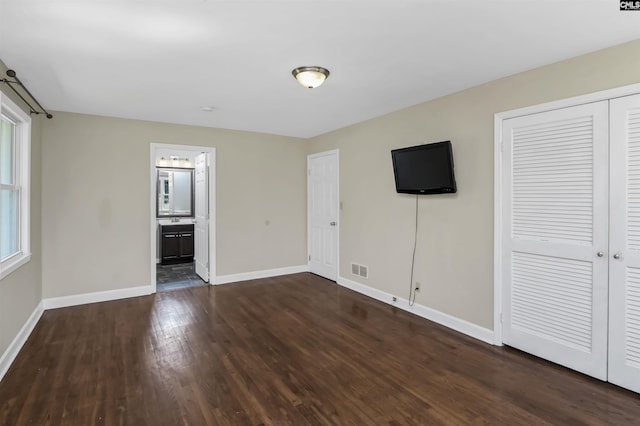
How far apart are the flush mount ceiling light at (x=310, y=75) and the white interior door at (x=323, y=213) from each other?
2.45 metres

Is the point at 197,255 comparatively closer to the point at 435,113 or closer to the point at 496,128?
the point at 435,113

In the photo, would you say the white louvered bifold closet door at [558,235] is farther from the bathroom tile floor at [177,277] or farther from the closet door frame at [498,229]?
the bathroom tile floor at [177,277]

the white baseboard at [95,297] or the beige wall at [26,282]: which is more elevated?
the beige wall at [26,282]

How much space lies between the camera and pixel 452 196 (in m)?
3.52

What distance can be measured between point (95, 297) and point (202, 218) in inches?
75.0

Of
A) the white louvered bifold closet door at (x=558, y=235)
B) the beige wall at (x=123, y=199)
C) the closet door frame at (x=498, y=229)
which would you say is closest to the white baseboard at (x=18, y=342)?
the beige wall at (x=123, y=199)

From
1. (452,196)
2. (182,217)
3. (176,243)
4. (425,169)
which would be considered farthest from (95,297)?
(452,196)

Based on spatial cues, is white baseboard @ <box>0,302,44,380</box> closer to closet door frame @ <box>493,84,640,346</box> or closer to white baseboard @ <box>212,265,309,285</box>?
white baseboard @ <box>212,265,309,285</box>

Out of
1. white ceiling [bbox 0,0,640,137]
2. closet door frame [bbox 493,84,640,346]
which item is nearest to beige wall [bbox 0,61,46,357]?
white ceiling [bbox 0,0,640,137]

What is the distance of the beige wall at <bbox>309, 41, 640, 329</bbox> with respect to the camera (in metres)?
2.66

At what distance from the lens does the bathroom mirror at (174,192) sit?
6968 mm

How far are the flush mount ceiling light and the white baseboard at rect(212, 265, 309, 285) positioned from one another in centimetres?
353

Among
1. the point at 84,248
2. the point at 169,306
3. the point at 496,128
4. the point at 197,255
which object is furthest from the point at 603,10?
the point at 197,255

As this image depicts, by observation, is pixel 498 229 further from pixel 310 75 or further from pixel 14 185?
pixel 14 185
